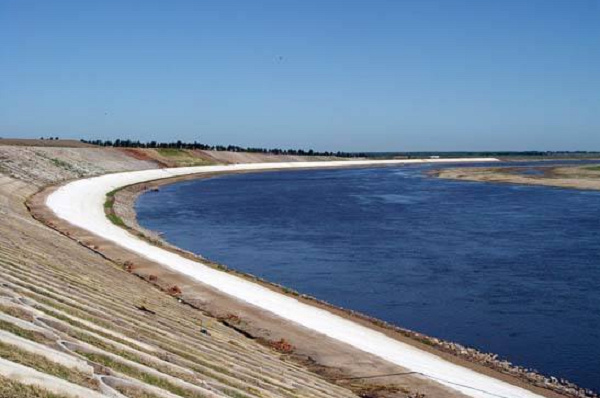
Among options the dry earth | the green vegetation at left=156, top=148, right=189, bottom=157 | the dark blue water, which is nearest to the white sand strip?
the dry earth

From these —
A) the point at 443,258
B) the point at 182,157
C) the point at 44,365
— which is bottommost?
the point at 443,258

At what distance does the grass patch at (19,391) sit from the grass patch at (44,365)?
68 cm

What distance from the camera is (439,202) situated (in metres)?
60.3

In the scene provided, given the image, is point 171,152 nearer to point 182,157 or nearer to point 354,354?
point 182,157

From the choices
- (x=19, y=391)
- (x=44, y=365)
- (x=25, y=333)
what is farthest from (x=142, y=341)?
(x=19, y=391)

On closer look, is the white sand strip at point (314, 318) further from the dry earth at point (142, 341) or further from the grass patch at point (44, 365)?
the grass patch at point (44, 365)

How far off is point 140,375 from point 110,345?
1.20 m

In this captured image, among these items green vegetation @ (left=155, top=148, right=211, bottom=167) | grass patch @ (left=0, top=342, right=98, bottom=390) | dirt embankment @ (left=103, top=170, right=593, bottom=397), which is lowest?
dirt embankment @ (left=103, top=170, right=593, bottom=397)

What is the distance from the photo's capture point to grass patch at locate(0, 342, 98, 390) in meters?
7.20

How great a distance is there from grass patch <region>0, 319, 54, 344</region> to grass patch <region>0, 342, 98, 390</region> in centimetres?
76

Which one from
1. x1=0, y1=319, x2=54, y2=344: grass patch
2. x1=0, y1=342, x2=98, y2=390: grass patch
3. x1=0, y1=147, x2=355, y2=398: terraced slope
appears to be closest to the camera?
x1=0, y1=342, x2=98, y2=390: grass patch

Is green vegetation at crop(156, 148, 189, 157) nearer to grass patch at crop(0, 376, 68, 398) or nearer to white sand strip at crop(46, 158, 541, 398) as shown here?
white sand strip at crop(46, 158, 541, 398)

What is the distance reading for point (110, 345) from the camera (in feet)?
31.6

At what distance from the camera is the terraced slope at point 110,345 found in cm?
745
